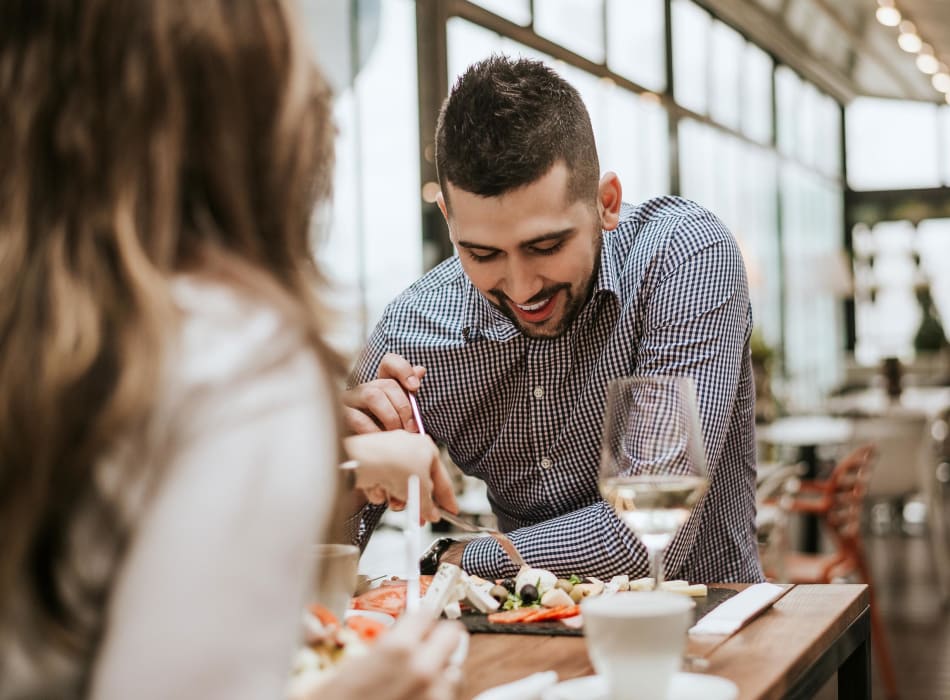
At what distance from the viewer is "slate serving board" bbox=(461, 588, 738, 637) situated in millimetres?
1236

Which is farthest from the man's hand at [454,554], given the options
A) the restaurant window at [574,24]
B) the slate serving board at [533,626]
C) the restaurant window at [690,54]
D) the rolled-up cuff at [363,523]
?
the restaurant window at [690,54]

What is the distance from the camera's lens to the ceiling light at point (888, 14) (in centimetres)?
1010

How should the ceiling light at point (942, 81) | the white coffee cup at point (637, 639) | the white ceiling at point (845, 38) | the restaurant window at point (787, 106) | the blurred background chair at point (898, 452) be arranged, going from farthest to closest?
the ceiling light at point (942, 81) < the restaurant window at point (787, 106) < the white ceiling at point (845, 38) < the blurred background chair at point (898, 452) < the white coffee cup at point (637, 639)

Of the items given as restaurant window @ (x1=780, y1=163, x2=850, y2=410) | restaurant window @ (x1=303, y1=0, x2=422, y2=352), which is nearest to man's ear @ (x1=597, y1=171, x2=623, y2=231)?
restaurant window @ (x1=303, y1=0, x2=422, y2=352)

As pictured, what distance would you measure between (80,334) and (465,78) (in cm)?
121

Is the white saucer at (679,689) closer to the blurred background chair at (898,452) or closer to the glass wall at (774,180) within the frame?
the blurred background chair at (898,452)

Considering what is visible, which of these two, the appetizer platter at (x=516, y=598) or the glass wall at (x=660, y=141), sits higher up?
the glass wall at (x=660, y=141)

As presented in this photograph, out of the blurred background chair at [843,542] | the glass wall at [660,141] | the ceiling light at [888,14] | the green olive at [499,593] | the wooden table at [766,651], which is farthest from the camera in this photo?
the ceiling light at [888,14]

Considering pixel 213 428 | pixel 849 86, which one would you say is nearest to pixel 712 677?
pixel 213 428

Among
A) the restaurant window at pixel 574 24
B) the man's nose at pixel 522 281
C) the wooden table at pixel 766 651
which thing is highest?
the restaurant window at pixel 574 24

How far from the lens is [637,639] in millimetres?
907

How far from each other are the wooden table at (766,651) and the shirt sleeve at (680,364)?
0.26m

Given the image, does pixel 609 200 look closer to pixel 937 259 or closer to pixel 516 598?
pixel 516 598

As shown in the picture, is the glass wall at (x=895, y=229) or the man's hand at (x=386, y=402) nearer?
the man's hand at (x=386, y=402)
